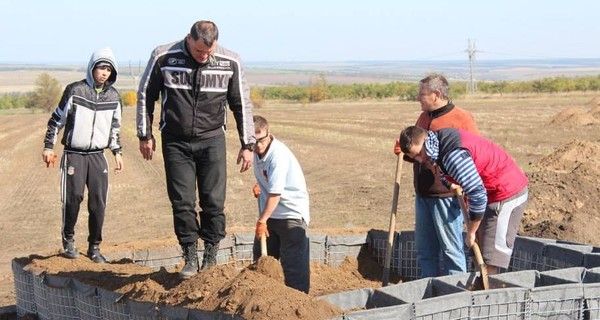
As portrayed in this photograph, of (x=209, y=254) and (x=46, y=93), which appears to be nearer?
(x=209, y=254)

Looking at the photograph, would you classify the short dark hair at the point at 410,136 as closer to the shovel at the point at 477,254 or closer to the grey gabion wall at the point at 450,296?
the shovel at the point at 477,254

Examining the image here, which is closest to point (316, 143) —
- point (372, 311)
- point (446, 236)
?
point (446, 236)

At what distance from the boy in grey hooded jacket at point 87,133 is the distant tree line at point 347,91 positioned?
70056 millimetres

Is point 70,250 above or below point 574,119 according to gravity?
above

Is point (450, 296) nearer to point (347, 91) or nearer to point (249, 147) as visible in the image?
point (249, 147)

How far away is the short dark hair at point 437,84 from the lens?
739cm

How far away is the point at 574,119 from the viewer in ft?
104

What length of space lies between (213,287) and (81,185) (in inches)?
94.5

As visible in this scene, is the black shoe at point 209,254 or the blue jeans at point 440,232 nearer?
the black shoe at point 209,254

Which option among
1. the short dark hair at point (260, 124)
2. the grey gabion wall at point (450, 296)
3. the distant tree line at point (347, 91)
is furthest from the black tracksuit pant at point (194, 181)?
the distant tree line at point (347, 91)

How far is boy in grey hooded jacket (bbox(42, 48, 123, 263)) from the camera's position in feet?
27.0

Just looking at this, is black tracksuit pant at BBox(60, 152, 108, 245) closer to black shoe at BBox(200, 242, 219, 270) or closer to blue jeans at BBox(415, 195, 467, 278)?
black shoe at BBox(200, 242, 219, 270)

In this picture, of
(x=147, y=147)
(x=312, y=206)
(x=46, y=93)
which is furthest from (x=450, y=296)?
A: (x=46, y=93)

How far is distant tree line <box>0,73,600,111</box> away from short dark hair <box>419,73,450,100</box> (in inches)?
2792
